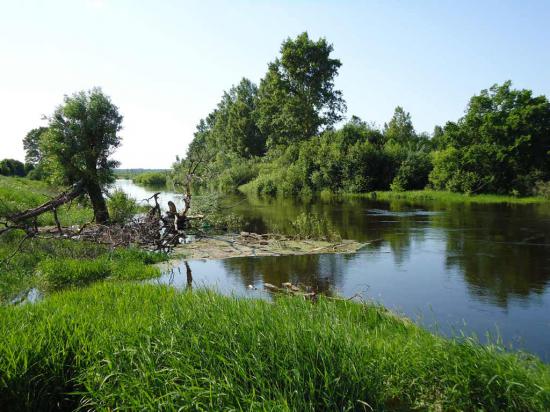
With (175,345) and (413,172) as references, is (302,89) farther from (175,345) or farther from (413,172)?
(175,345)

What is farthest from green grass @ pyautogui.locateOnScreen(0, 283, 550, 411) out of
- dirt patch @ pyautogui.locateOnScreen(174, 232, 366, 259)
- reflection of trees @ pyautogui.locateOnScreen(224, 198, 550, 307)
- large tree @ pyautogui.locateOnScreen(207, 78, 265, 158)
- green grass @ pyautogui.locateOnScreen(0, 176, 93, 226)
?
large tree @ pyautogui.locateOnScreen(207, 78, 265, 158)

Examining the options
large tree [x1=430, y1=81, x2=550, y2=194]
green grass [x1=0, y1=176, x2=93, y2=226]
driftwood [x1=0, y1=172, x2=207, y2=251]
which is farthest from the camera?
large tree [x1=430, y1=81, x2=550, y2=194]

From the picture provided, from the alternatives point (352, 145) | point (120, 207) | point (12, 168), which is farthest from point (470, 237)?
point (12, 168)

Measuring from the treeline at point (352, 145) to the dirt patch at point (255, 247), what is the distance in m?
3.25

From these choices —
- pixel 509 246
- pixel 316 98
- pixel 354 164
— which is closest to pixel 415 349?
pixel 509 246

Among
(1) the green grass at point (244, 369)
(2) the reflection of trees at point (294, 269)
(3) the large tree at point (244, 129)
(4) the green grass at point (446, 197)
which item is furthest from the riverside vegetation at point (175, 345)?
(3) the large tree at point (244, 129)

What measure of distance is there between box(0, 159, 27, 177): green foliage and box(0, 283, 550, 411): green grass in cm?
5423

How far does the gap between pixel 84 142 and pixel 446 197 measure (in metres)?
28.3

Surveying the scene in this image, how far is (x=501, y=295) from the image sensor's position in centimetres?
1012

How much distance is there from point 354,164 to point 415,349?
41698 mm

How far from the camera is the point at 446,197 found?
35.5 meters

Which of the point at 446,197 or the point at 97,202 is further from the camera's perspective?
the point at 446,197

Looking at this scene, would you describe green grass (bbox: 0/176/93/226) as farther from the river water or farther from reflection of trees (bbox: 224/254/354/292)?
Answer: reflection of trees (bbox: 224/254/354/292)

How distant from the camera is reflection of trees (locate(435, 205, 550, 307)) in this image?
10.8 m
